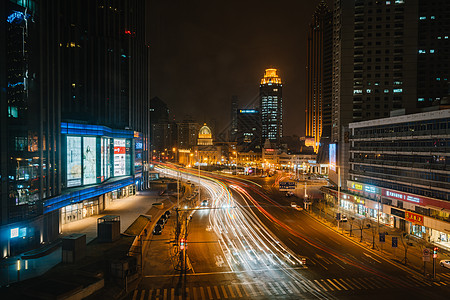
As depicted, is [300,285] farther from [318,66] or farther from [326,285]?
[318,66]

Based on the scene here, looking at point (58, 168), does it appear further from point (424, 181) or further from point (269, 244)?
point (424, 181)

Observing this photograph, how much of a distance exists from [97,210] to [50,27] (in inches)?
1073

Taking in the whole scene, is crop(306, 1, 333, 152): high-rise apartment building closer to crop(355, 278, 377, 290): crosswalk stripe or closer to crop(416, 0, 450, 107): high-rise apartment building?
crop(416, 0, 450, 107): high-rise apartment building

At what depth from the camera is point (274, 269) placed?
89.1 ft

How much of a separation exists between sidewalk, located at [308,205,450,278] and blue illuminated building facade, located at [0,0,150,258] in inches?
1373

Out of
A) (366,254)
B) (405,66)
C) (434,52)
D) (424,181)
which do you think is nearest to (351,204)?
(424,181)

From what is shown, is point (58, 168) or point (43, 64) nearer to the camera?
point (43, 64)

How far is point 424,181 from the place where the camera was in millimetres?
38625

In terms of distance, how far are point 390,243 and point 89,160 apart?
138 ft

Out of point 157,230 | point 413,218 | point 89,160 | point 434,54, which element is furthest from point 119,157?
point 434,54

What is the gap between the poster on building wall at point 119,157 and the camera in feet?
187

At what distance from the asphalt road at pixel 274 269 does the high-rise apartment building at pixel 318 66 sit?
146 m

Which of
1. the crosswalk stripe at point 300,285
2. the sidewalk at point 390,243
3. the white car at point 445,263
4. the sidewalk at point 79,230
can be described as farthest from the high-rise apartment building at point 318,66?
the crosswalk stripe at point 300,285

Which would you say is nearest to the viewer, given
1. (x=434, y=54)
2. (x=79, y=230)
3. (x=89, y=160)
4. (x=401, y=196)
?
(x=79, y=230)
